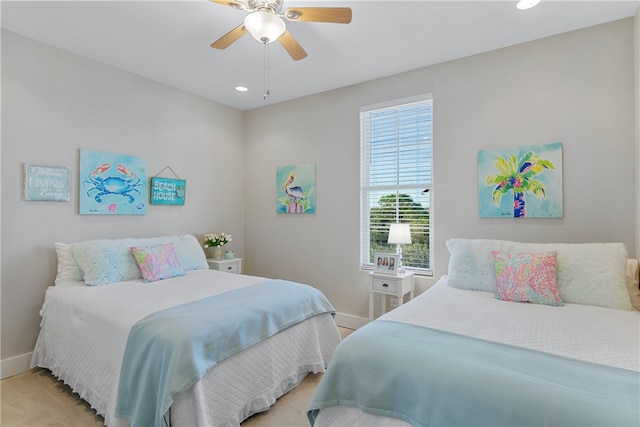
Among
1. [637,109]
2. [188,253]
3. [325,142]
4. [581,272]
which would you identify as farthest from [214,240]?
[637,109]

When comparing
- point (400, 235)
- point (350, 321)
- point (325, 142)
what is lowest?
point (350, 321)

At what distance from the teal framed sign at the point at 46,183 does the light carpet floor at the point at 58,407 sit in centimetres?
143

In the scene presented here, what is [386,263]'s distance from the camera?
125 inches

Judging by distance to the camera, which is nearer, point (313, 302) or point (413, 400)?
point (413, 400)

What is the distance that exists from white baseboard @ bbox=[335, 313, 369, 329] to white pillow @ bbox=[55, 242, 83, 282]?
2.52m

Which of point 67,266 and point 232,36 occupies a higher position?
point 232,36

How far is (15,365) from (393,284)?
319 centimetres

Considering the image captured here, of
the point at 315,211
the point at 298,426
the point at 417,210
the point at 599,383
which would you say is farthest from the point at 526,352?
the point at 315,211

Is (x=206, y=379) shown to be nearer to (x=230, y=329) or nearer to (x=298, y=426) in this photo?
(x=230, y=329)

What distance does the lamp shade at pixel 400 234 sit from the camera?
3061 millimetres

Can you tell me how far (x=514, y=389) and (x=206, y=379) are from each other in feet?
4.81

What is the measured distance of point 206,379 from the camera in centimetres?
175

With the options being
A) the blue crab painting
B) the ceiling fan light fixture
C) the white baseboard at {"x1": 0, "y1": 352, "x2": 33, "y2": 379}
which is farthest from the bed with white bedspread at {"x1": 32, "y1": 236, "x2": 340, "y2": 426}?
the ceiling fan light fixture

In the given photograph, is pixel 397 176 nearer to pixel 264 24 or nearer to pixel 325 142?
pixel 325 142
